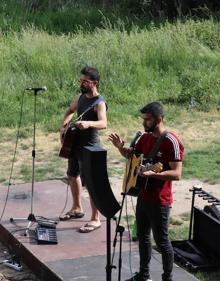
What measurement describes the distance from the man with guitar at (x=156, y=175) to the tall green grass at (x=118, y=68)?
6.83m

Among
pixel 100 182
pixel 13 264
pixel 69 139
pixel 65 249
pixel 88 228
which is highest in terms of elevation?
pixel 69 139

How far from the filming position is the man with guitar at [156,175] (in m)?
5.61

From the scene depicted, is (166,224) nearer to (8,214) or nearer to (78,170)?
(78,170)

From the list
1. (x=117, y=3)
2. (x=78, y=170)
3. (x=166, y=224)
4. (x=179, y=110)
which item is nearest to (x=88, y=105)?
(x=78, y=170)

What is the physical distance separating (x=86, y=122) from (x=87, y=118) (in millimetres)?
205

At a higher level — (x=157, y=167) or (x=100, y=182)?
(x=157, y=167)

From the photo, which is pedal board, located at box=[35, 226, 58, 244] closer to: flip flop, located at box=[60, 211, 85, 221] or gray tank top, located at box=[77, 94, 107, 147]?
flip flop, located at box=[60, 211, 85, 221]

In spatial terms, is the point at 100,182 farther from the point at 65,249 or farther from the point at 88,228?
the point at 88,228

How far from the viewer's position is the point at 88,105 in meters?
7.19

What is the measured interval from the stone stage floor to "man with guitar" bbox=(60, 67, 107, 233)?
0.27m

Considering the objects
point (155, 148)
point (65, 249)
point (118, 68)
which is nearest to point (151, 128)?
point (155, 148)

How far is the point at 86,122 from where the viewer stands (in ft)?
23.1

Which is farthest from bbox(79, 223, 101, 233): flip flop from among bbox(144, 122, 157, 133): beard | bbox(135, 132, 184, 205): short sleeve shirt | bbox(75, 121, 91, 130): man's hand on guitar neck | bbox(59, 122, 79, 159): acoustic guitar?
bbox(144, 122, 157, 133): beard

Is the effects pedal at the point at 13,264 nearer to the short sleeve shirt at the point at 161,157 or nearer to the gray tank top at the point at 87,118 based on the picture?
the gray tank top at the point at 87,118
